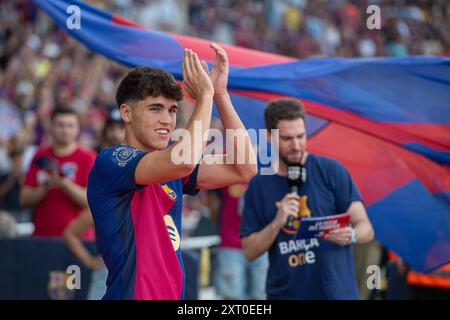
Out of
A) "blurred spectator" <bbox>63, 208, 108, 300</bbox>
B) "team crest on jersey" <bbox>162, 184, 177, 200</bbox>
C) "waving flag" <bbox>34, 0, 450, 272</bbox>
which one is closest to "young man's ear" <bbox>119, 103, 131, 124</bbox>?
"team crest on jersey" <bbox>162, 184, 177, 200</bbox>

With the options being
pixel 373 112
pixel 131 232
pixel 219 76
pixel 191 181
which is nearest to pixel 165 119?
pixel 219 76

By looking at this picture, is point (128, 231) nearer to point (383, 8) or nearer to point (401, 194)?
point (401, 194)

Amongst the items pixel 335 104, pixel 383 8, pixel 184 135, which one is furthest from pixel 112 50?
pixel 383 8

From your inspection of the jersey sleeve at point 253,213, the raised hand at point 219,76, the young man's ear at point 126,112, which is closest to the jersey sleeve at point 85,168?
the jersey sleeve at point 253,213

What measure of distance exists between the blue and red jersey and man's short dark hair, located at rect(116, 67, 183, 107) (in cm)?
27

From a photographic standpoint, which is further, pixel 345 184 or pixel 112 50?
pixel 112 50

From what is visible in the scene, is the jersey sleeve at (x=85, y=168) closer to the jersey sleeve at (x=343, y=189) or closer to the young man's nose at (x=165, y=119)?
the jersey sleeve at (x=343, y=189)

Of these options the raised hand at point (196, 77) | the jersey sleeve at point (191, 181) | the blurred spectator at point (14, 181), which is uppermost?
the blurred spectator at point (14, 181)

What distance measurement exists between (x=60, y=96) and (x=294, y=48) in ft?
31.6

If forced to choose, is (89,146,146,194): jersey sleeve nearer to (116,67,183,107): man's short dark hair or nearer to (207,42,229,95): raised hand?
(116,67,183,107): man's short dark hair

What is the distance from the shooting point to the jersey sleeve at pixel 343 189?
5.39m

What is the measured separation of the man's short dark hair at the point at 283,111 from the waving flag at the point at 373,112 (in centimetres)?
68

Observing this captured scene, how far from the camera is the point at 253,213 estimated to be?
5.59m
